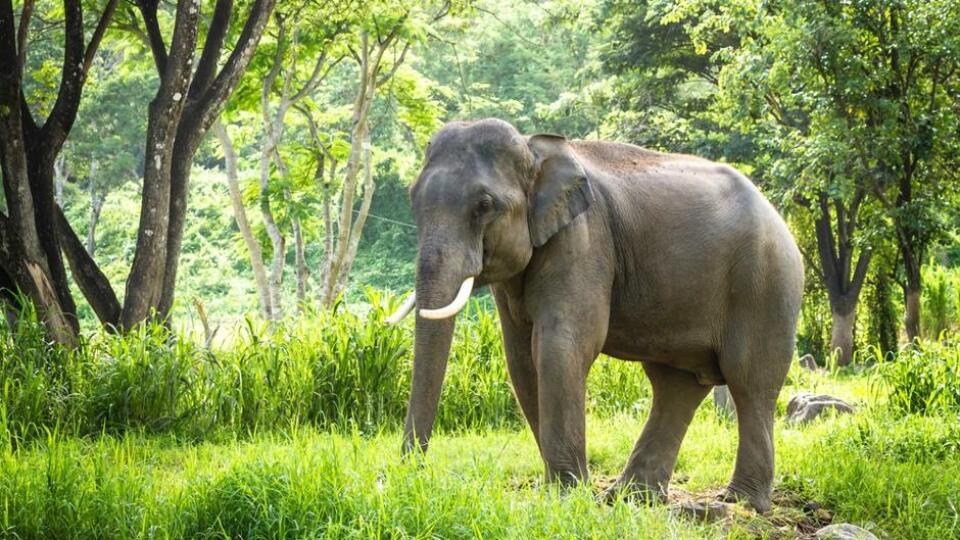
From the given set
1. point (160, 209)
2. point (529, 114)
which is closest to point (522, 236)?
point (160, 209)

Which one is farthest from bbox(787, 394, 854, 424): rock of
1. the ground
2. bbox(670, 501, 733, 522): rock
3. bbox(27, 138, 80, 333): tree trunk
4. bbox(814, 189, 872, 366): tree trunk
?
bbox(814, 189, 872, 366): tree trunk

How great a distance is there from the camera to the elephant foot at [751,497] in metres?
5.39

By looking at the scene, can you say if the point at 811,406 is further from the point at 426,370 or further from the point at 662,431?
the point at 426,370

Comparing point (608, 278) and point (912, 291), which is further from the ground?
point (912, 291)

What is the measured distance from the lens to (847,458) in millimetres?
6352

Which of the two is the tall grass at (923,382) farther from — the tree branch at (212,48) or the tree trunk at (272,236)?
the tree trunk at (272,236)

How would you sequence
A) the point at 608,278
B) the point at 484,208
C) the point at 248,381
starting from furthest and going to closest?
the point at 248,381, the point at 608,278, the point at 484,208

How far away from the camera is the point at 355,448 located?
480cm

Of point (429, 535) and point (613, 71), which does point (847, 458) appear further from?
point (613, 71)

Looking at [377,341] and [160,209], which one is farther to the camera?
[160,209]

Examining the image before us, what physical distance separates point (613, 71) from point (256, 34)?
40.8 feet

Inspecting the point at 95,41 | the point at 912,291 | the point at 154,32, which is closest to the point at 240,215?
the point at 154,32

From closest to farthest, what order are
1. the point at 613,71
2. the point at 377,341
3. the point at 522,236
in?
the point at 522,236, the point at 377,341, the point at 613,71

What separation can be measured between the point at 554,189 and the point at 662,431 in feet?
4.87
